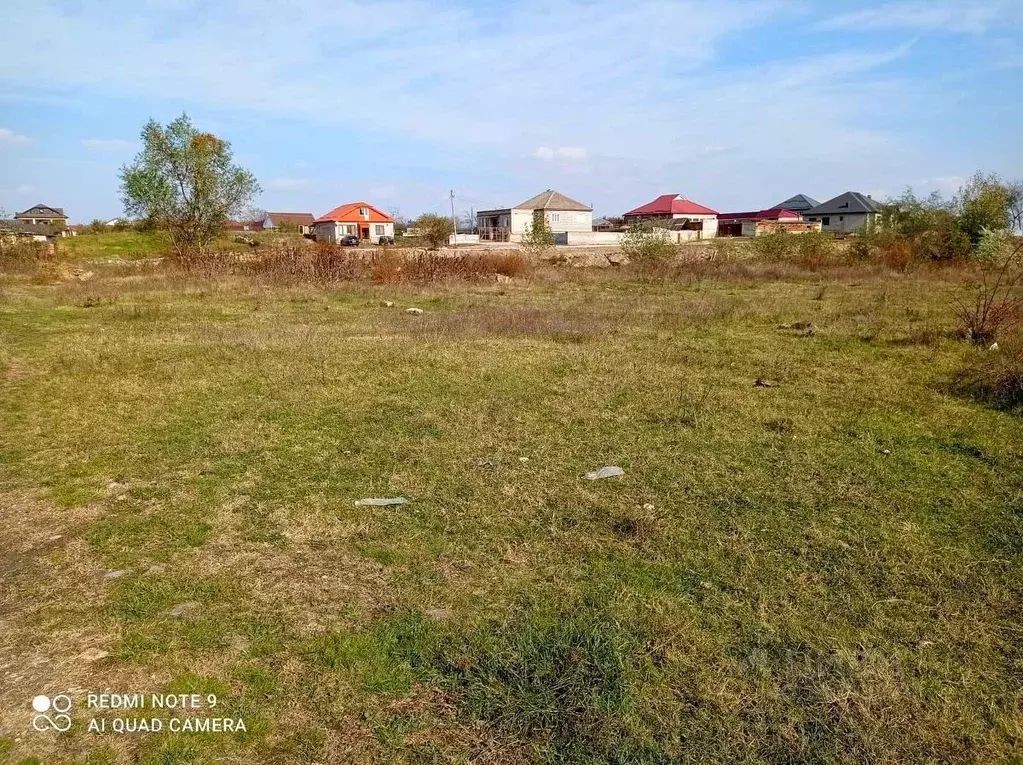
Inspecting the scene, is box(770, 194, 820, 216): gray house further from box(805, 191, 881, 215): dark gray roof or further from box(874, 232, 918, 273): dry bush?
box(874, 232, 918, 273): dry bush

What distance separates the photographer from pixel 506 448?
5.30 m

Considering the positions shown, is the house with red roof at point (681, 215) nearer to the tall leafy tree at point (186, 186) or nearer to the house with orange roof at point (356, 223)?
the house with orange roof at point (356, 223)

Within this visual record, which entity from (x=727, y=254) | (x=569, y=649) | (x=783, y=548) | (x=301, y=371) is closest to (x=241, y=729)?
(x=569, y=649)

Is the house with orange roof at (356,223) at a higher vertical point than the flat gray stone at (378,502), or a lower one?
higher

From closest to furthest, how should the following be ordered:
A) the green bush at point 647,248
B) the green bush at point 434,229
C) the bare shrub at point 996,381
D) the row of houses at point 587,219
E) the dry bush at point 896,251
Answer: the bare shrub at point 996,381
the dry bush at point 896,251
the green bush at point 647,248
the green bush at point 434,229
the row of houses at point 587,219

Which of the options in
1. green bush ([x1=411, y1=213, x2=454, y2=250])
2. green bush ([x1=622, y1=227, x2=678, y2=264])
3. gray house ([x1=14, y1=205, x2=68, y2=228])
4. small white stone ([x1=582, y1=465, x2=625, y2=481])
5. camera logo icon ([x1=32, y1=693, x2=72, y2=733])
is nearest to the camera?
camera logo icon ([x1=32, y1=693, x2=72, y2=733])

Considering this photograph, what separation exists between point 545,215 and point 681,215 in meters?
16.5

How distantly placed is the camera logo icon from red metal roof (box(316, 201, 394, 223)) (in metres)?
55.7

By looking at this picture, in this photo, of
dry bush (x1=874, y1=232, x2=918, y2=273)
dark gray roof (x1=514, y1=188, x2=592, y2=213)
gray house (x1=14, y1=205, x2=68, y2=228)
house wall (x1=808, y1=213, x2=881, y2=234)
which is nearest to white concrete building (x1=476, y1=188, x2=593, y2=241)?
dark gray roof (x1=514, y1=188, x2=592, y2=213)

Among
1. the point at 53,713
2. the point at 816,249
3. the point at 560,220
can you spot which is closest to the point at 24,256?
the point at 53,713

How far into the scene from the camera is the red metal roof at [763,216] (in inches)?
2388

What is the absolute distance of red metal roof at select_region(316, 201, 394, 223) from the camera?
5516cm

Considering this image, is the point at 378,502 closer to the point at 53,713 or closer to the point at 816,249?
the point at 53,713

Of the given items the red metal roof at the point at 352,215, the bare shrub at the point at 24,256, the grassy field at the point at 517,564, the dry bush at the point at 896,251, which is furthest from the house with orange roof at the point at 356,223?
the grassy field at the point at 517,564
